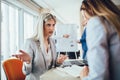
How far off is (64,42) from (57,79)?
2.81 metres

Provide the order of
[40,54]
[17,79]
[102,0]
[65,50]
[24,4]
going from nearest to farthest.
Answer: [102,0] < [40,54] < [17,79] < [65,50] < [24,4]

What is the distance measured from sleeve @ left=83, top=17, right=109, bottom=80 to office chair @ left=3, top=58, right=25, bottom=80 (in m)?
1.50

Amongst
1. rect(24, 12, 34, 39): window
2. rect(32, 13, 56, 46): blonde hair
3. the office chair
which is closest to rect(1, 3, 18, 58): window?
rect(24, 12, 34, 39): window

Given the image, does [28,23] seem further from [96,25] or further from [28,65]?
[96,25]

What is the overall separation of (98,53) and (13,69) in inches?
64.1

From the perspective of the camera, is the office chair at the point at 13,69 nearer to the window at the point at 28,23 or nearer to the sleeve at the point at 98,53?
the sleeve at the point at 98,53

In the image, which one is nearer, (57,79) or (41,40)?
(57,79)

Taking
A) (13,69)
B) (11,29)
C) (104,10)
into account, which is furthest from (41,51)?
(11,29)

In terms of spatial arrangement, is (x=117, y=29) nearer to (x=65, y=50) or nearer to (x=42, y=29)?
(x=42, y=29)

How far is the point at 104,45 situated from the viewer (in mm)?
840

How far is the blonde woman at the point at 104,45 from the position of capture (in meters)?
0.83

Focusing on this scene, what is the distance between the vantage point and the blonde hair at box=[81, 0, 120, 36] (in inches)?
34.2

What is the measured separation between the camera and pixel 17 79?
7.36 feet

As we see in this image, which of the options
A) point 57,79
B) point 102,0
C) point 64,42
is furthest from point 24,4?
point 102,0
